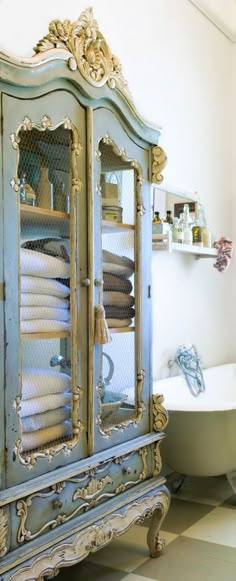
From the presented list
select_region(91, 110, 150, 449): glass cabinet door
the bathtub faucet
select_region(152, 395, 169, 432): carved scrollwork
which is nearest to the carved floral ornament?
select_region(91, 110, 150, 449): glass cabinet door

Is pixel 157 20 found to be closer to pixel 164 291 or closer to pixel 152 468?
pixel 164 291

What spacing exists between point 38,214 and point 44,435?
2.25 ft

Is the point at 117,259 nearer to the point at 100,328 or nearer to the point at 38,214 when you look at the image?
Answer: the point at 100,328

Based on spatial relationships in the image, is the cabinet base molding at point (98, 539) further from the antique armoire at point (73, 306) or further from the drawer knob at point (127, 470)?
the drawer knob at point (127, 470)

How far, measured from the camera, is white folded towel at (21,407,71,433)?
71.2 inches

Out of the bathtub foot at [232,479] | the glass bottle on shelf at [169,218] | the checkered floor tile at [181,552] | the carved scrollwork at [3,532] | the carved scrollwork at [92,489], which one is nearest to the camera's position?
the carved scrollwork at [3,532]

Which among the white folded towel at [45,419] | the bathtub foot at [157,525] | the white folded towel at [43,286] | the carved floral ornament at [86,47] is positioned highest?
the carved floral ornament at [86,47]

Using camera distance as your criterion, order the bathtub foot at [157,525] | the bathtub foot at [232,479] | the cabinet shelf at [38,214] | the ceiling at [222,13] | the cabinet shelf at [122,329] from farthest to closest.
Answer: the ceiling at [222,13]
the bathtub foot at [232,479]
the bathtub foot at [157,525]
the cabinet shelf at [122,329]
the cabinet shelf at [38,214]

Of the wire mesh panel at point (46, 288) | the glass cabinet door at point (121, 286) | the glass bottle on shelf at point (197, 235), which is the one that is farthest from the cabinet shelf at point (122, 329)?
the glass bottle on shelf at point (197, 235)

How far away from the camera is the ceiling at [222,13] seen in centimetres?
387

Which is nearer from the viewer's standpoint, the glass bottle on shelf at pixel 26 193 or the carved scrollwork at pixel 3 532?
the carved scrollwork at pixel 3 532

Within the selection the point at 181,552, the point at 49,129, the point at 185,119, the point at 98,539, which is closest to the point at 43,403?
the point at 98,539

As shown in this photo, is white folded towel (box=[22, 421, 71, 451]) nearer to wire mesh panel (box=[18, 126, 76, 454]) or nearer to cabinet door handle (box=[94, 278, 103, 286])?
wire mesh panel (box=[18, 126, 76, 454])

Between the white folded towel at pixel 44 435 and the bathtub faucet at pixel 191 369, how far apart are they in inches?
62.7
